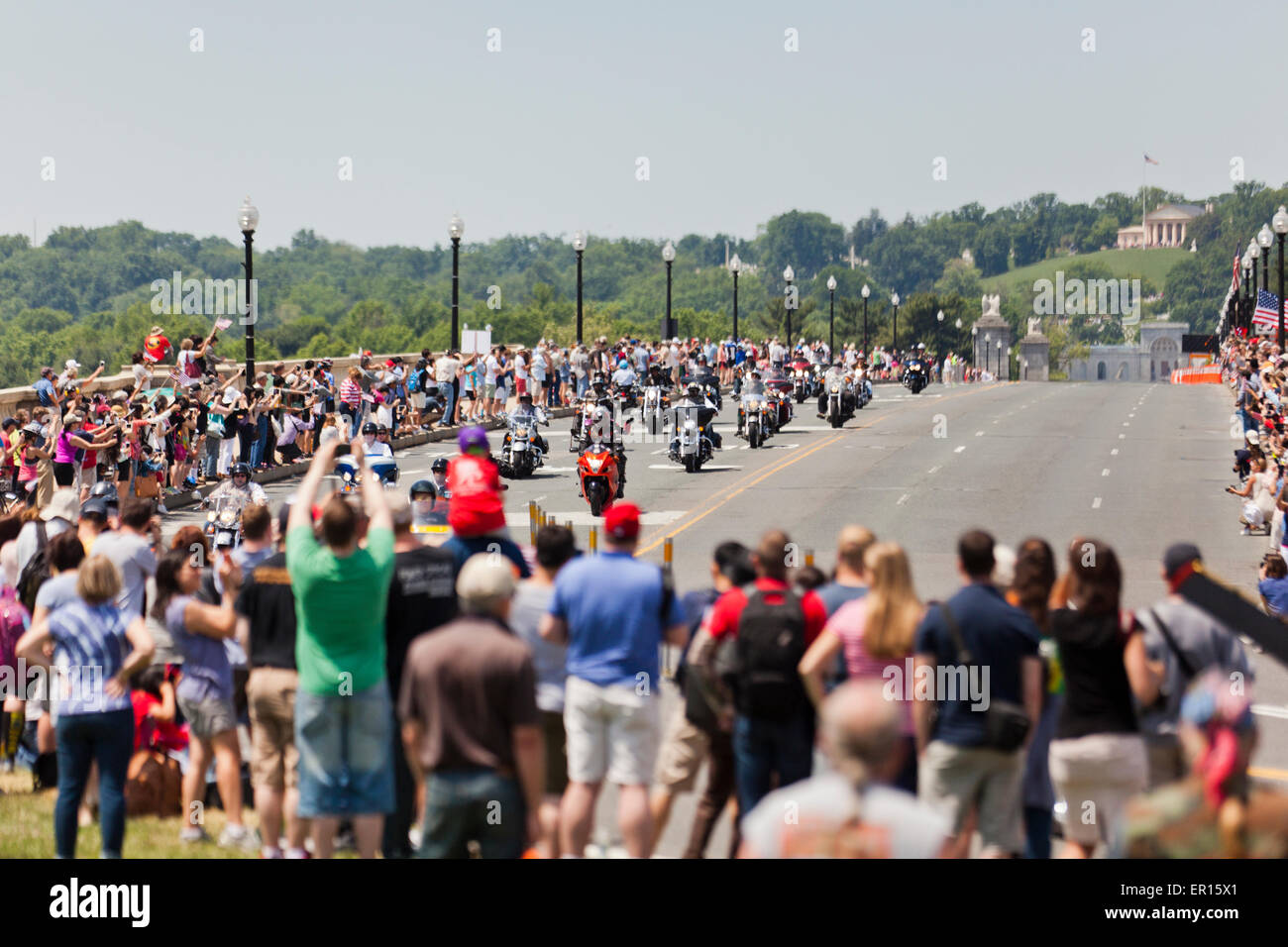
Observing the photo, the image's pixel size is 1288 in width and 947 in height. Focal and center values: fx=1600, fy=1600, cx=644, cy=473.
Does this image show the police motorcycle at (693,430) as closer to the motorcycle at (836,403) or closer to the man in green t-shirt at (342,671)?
the motorcycle at (836,403)

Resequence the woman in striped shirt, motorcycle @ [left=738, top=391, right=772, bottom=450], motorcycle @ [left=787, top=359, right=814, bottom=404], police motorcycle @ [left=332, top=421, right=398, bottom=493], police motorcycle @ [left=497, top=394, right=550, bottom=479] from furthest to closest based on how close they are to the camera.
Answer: motorcycle @ [left=787, top=359, right=814, bottom=404] → motorcycle @ [left=738, top=391, right=772, bottom=450] → the woman in striped shirt → police motorcycle @ [left=497, top=394, right=550, bottom=479] → police motorcycle @ [left=332, top=421, right=398, bottom=493]

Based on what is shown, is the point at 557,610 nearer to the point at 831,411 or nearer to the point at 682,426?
the point at 682,426

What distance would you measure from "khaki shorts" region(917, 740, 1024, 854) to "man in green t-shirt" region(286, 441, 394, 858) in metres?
2.90

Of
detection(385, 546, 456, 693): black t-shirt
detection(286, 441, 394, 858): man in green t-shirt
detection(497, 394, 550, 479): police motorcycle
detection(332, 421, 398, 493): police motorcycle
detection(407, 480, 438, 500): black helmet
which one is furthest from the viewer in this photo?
detection(497, 394, 550, 479): police motorcycle

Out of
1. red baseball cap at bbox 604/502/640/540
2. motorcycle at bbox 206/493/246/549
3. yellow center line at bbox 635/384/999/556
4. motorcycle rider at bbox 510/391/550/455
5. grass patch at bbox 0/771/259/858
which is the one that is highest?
red baseball cap at bbox 604/502/640/540

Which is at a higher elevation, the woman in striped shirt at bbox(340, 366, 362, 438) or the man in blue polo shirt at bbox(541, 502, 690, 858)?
the woman in striped shirt at bbox(340, 366, 362, 438)

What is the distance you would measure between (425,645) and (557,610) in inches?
49.1

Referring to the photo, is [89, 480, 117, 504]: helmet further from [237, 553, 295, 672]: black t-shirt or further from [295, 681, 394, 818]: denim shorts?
[295, 681, 394, 818]: denim shorts

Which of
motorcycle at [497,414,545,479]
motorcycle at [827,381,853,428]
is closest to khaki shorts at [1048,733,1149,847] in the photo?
motorcycle at [497,414,545,479]

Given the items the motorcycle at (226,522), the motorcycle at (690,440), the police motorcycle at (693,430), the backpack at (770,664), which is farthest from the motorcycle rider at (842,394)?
the backpack at (770,664)

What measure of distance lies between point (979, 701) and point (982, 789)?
1.53 ft

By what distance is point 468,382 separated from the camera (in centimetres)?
4244

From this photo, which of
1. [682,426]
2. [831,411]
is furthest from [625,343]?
[682,426]

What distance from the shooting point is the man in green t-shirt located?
27.2 ft
